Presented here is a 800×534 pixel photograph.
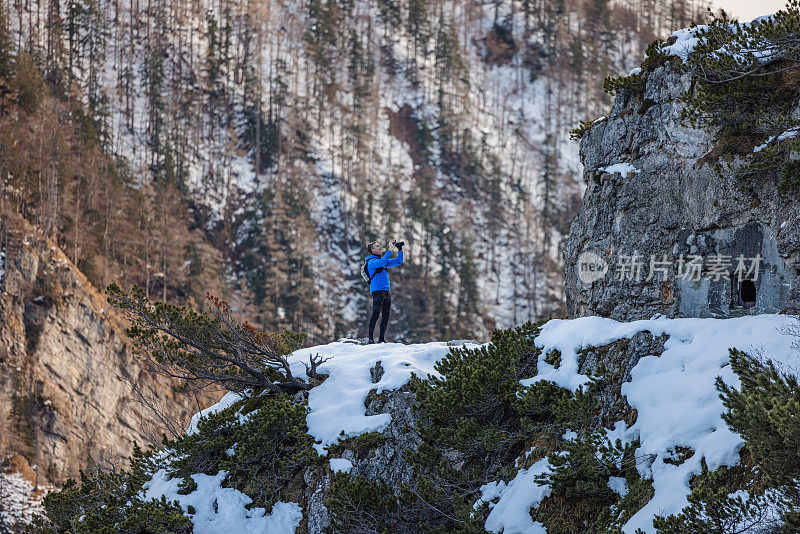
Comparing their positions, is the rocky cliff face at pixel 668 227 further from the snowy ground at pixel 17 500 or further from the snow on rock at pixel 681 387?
the snowy ground at pixel 17 500

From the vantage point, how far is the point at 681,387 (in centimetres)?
748

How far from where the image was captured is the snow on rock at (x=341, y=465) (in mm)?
9789

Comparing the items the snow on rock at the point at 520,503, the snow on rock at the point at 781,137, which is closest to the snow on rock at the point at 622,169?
the snow on rock at the point at 781,137

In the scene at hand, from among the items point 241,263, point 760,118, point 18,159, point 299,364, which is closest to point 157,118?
point 241,263

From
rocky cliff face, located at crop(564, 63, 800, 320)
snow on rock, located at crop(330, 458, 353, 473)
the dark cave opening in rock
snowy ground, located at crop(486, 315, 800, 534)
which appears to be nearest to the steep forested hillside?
snow on rock, located at crop(330, 458, 353, 473)

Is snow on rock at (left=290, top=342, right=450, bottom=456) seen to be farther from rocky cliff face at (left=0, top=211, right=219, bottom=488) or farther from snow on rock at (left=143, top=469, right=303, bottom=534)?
rocky cliff face at (left=0, top=211, right=219, bottom=488)

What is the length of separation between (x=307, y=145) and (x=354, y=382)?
156 ft

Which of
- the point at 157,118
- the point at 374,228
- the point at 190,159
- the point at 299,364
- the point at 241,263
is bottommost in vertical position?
the point at 299,364

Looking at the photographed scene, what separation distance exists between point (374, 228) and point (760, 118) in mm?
41324

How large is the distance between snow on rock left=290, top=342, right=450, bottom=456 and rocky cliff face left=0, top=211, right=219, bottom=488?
18.8 m

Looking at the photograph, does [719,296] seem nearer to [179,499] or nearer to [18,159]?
[179,499]

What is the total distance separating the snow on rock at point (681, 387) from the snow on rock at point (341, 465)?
9.47 ft

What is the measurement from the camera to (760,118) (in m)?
8.84

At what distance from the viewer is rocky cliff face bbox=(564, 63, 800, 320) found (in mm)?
8617
